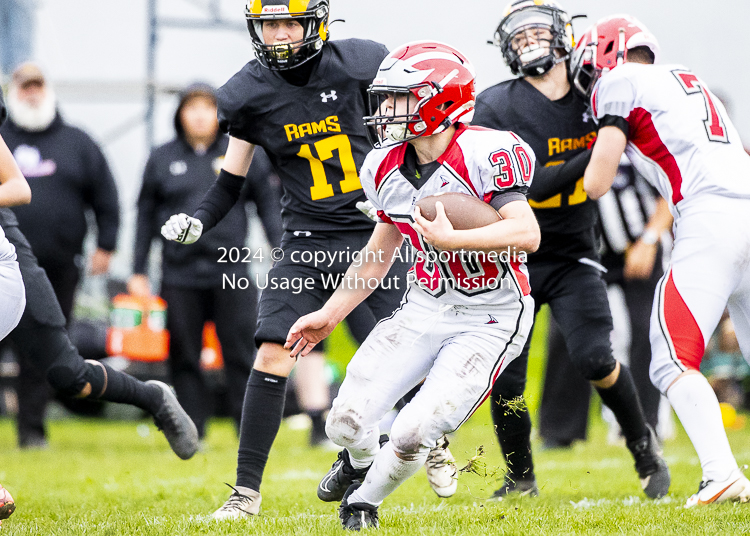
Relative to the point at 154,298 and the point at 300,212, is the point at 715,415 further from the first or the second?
the point at 154,298

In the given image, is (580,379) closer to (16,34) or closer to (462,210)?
(462,210)

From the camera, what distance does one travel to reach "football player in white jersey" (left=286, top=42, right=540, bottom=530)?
304cm

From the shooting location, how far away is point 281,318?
3691mm

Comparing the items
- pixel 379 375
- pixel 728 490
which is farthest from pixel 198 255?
pixel 728 490

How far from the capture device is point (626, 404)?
417cm

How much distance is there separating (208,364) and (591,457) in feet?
12.0

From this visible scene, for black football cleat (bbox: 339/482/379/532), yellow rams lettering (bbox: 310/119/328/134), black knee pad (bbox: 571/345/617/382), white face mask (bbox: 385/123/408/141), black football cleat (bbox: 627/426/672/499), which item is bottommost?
black football cleat (bbox: 627/426/672/499)

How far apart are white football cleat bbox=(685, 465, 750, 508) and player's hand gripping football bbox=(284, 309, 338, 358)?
1496mm

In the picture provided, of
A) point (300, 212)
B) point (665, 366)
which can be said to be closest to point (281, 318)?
point (300, 212)

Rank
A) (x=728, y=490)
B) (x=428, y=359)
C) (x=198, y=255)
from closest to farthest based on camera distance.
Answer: (x=428, y=359) → (x=728, y=490) → (x=198, y=255)

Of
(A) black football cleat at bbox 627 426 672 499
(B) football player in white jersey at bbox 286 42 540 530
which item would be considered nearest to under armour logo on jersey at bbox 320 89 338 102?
(B) football player in white jersey at bbox 286 42 540 530

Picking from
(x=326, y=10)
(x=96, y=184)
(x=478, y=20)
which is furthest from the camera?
(x=478, y=20)

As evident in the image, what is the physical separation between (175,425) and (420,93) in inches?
79.8

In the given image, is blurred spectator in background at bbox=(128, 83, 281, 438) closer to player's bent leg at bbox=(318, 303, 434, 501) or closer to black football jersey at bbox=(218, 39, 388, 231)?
black football jersey at bbox=(218, 39, 388, 231)
